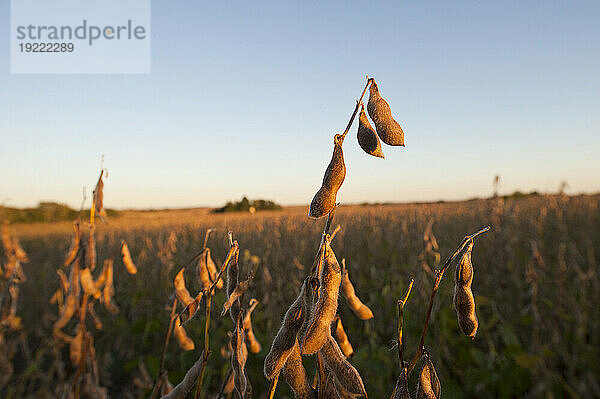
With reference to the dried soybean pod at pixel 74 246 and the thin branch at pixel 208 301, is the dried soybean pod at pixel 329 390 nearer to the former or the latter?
the thin branch at pixel 208 301

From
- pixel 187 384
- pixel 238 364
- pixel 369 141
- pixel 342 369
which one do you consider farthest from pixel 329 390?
pixel 369 141

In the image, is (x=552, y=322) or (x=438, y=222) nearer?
(x=552, y=322)

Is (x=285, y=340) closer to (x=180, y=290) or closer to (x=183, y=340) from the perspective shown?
(x=180, y=290)

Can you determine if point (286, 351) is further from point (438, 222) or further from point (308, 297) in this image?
point (438, 222)

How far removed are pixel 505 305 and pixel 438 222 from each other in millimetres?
5117

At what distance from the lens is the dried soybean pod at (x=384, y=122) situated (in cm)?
61

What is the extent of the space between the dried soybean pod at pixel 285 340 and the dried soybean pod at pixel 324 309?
0.05 meters

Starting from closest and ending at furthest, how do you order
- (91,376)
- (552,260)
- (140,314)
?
(91,376), (140,314), (552,260)

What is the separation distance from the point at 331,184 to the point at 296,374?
0.31m

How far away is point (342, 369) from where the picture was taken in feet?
1.98

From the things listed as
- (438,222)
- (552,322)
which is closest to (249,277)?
Result: (552,322)

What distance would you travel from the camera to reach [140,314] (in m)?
4.32

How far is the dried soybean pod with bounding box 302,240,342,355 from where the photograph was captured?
541mm

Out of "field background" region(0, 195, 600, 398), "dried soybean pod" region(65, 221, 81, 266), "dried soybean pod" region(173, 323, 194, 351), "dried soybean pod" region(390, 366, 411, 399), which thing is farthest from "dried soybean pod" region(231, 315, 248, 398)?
Result: "dried soybean pod" region(65, 221, 81, 266)
